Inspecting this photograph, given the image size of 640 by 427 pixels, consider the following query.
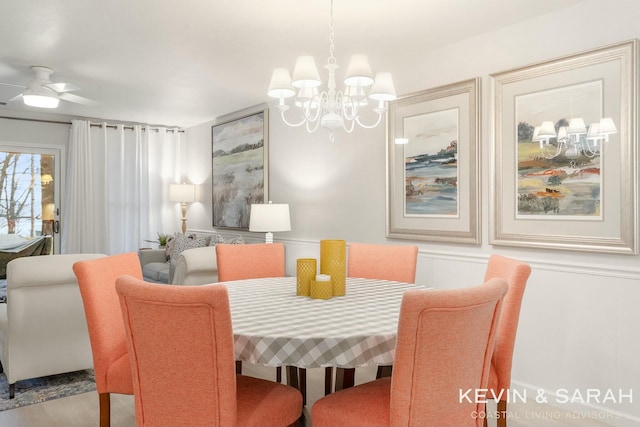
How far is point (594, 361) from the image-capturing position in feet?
8.77

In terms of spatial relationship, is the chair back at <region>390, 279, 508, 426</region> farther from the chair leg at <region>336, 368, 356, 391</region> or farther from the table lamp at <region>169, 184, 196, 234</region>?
the table lamp at <region>169, 184, 196, 234</region>

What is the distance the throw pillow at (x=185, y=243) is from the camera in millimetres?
5441

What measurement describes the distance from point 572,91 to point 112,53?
3.31 meters

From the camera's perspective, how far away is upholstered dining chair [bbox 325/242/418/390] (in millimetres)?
2939

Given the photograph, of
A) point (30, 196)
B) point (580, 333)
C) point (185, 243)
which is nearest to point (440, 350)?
point (580, 333)

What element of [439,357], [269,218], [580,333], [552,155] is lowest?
[580,333]

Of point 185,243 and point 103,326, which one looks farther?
point 185,243

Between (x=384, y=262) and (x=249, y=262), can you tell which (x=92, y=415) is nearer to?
(x=249, y=262)

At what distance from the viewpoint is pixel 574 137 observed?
9.02 ft

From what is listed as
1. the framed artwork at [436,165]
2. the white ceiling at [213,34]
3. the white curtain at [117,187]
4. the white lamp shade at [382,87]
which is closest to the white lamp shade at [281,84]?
the white lamp shade at [382,87]

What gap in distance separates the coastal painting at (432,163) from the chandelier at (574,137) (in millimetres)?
650

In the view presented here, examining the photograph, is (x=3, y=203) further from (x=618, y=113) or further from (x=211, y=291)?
(x=618, y=113)

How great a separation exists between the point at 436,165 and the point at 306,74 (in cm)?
155

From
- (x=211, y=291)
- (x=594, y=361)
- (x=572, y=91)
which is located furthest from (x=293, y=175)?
(x=211, y=291)
